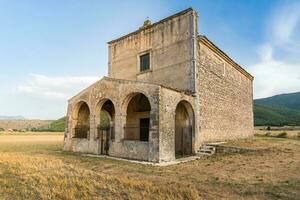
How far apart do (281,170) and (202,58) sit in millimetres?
9568

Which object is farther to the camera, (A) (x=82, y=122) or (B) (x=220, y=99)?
(B) (x=220, y=99)

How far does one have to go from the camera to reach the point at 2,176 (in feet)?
31.4

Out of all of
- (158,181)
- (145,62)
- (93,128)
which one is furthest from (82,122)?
(158,181)

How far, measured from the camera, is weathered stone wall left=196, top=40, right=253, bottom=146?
1788 cm

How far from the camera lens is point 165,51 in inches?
733

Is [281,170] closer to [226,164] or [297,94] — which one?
[226,164]

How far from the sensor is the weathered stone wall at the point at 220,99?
1788 cm

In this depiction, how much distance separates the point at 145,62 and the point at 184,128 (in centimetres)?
629

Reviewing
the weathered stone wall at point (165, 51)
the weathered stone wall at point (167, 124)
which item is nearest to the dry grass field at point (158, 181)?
the weathered stone wall at point (167, 124)

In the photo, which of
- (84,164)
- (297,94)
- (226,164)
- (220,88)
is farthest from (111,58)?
(297,94)

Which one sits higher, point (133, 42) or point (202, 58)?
point (133, 42)

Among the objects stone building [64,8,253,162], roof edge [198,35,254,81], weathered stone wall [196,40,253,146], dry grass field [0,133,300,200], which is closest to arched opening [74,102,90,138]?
stone building [64,8,253,162]

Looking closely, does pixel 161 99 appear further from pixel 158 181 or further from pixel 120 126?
pixel 158 181

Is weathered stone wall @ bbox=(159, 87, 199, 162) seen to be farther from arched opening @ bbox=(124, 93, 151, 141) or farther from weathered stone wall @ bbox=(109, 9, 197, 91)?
arched opening @ bbox=(124, 93, 151, 141)
